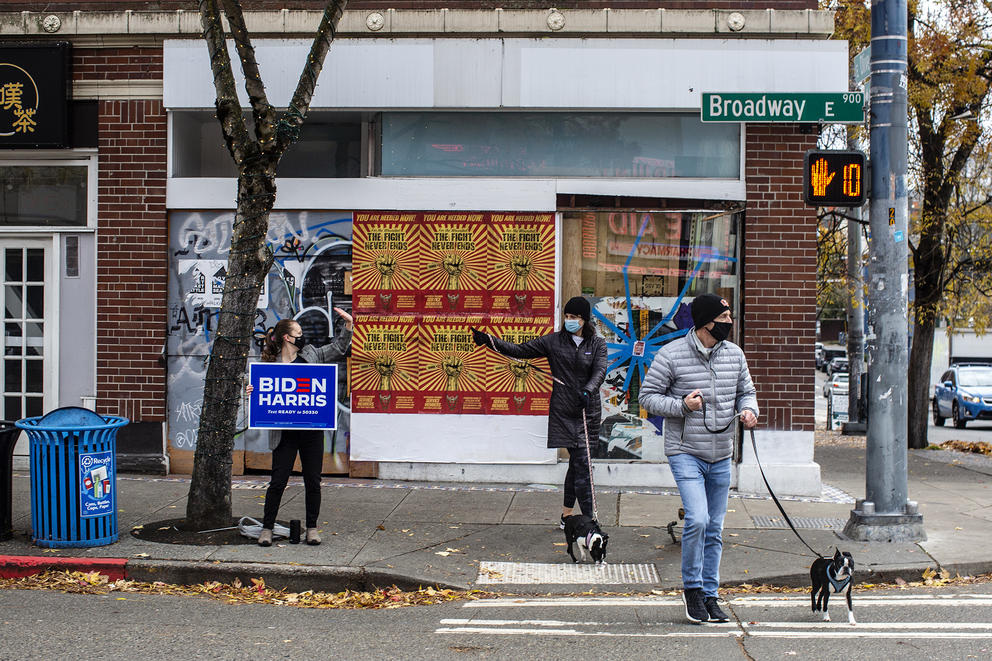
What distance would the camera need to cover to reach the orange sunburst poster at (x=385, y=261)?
1009 cm

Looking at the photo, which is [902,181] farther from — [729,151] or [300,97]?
[300,97]

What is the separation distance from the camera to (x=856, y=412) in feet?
66.7

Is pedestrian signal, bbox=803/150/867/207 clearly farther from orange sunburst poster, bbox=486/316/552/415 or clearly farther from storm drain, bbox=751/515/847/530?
orange sunburst poster, bbox=486/316/552/415

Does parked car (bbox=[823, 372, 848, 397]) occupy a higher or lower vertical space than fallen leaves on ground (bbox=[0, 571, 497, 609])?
higher

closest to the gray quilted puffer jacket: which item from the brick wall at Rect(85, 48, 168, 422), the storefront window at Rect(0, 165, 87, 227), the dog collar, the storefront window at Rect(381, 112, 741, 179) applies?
the dog collar

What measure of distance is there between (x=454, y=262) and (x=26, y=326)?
4.58 metres

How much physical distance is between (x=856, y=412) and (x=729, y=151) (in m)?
12.1

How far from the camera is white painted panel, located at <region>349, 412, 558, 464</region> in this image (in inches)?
395

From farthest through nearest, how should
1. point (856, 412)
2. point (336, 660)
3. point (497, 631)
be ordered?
point (856, 412)
point (497, 631)
point (336, 660)

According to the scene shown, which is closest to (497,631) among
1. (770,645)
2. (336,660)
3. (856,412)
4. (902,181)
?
(336,660)

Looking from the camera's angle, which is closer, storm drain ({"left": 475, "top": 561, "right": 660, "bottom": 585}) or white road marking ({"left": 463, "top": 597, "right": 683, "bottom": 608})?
white road marking ({"left": 463, "top": 597, "right": 683, "bottom": 608})

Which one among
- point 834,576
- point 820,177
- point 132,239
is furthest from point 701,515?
point 132,239

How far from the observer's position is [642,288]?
1008cm

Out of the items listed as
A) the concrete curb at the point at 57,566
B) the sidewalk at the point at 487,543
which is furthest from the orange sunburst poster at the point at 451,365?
the concrete curb at the point at 57,566
